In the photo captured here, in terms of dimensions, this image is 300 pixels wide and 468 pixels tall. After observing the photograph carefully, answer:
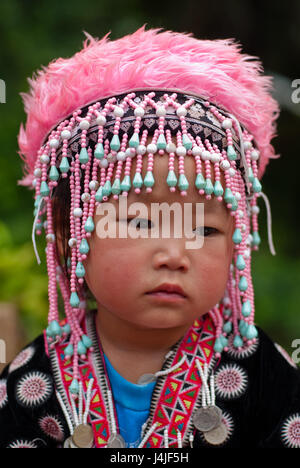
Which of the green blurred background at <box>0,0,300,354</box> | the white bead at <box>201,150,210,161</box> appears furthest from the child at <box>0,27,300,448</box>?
the green blurred background at <box>0,0,300,354</box>

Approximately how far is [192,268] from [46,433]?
62 cm

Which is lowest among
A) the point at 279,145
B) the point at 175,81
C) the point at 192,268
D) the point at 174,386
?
the point at 174,386

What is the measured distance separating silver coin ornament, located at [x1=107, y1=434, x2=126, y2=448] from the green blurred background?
5.04 feet

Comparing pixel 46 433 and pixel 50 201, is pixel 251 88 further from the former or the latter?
pixel 46 433

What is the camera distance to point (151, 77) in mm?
1299

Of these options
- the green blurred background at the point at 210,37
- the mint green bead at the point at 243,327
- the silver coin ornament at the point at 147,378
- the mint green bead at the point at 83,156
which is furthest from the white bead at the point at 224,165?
the green blurred background at the point at 210,37

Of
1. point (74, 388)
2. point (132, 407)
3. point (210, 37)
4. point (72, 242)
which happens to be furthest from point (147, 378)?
point (210, 37)

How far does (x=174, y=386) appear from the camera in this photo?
4.65ft

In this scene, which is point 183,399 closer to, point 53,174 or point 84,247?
point 84,247

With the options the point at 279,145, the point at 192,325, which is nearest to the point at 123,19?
the point at 279,145

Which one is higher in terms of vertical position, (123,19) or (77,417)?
(123,19)

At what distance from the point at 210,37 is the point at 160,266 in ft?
8.65

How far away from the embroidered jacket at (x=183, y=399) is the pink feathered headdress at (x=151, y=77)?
59 centimetres

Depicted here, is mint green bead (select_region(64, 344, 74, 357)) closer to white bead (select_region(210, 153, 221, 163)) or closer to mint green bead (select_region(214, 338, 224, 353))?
mint green bead (select_region(214, 338, 224, 353))
